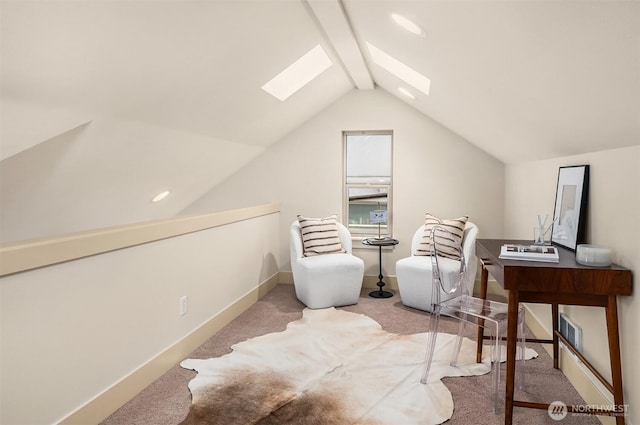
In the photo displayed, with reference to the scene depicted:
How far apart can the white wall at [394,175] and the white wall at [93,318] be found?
1.94 metres

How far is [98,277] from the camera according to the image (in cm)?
235

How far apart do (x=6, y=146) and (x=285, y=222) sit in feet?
11.3

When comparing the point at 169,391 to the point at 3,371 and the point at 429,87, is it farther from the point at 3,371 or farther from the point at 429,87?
the point at 429,87

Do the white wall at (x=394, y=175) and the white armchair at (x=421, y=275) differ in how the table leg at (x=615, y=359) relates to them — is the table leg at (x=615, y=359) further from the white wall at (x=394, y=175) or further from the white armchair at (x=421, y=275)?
the white wall at (x=394, y=175)

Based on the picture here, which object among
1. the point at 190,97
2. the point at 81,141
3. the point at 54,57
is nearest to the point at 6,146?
the point at 81,141

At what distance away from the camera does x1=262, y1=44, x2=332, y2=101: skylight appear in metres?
3.82

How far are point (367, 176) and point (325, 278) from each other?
1672mm

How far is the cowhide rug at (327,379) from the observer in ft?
7.77

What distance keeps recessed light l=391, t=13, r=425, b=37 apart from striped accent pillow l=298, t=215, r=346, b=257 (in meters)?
2.57

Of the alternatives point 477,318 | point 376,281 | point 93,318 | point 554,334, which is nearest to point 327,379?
point 477,318

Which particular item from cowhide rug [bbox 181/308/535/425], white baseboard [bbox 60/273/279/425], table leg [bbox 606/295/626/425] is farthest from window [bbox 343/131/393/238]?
table leg [bbox 606/295/626/425]

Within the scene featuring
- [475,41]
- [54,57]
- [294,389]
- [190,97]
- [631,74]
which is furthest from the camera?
[190,97]

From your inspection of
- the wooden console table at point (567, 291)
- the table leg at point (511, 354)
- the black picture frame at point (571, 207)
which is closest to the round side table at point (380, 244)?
the black picture frame at point (571, 207)

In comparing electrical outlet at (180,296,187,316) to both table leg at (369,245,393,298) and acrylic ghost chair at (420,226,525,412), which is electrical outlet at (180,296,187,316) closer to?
acrylic ghost chair at (420,226,525,412)
